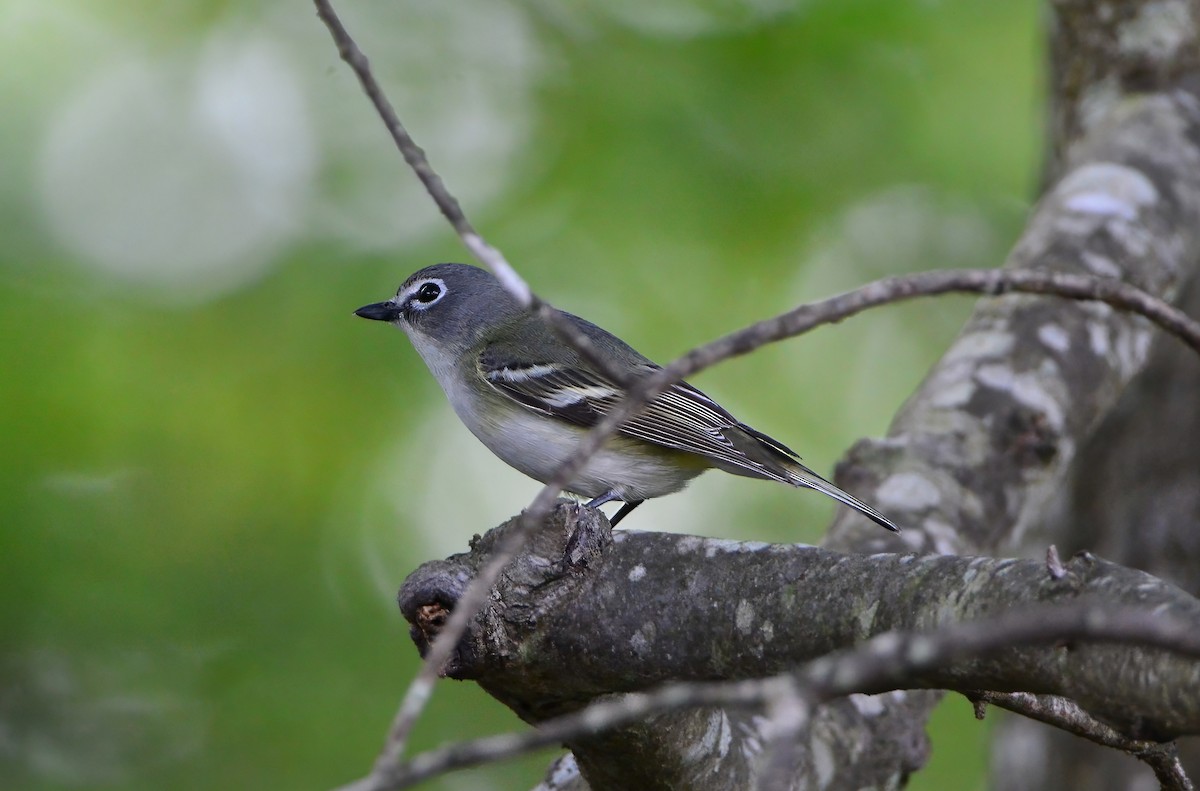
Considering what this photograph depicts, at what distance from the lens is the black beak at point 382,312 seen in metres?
5.11

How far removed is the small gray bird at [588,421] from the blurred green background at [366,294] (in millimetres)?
2125

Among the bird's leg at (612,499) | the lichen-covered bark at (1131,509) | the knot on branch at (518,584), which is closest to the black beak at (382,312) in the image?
the bird's leg at (612,499)

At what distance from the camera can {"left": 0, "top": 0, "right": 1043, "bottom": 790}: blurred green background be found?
6.20 metres

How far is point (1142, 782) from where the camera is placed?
482cm

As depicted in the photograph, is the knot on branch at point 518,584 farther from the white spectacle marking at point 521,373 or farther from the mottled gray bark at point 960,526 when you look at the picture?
the white spectacle marking at point 521,373

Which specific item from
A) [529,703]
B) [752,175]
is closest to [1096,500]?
[752,175]

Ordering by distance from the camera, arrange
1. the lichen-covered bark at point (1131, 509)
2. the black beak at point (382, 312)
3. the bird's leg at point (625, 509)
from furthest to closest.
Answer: the black beak at point (382, 312) → the lichen-covered bark at point (1131, 509) → the bird's leg at point (625, 509)

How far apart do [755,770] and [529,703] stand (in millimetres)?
618

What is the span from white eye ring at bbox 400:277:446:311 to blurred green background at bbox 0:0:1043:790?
57.9 inches

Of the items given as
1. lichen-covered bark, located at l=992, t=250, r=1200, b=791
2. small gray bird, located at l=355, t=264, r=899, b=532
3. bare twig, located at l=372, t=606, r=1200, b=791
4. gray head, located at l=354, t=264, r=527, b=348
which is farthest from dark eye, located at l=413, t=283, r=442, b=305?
bare twig, located at l=372, t=606, r=1200, b=791

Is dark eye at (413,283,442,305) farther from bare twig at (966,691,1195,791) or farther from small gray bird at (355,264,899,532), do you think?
bare twig at (966,691,1195,791)

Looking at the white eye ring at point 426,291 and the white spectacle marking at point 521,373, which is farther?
the white eye ring at point 426,291

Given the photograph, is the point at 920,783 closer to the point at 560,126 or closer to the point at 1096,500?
the point at 1096,500

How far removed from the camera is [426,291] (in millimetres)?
5141
